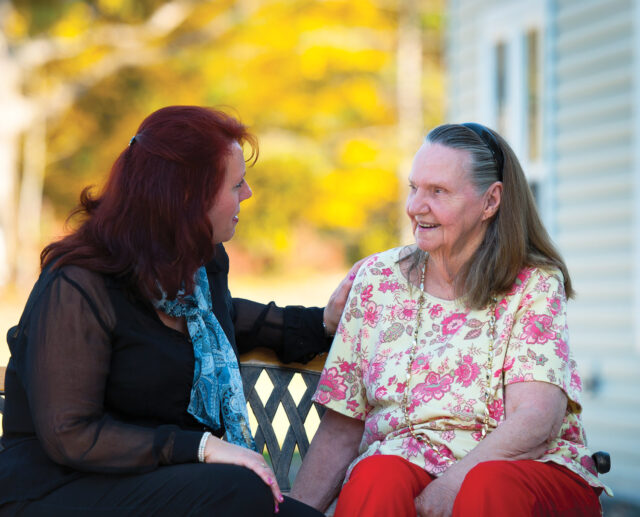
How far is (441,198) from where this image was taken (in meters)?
2.84

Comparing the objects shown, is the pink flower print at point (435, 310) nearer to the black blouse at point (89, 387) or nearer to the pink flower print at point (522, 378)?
the pink flower print at point (522, 378)

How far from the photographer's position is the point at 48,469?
2340 mm

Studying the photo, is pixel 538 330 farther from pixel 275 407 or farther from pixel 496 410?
pixel 275 407

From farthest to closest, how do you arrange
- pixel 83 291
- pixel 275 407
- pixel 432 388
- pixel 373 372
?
pixel 275 407 < pixel 373 372 < pixel 432 388 < pixel 83 291

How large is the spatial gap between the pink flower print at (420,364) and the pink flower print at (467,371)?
3.7 inches

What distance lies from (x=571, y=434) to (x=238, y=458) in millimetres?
1115

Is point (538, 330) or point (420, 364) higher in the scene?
point (538, 330)

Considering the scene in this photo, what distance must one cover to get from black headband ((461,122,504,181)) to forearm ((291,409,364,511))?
0.95 metres

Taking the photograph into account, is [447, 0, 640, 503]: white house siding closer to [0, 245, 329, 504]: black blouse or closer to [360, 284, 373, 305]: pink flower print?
[360, 284, 373, 305]: pink flower print

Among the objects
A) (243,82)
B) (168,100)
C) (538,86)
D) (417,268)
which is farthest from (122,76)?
(417,268)

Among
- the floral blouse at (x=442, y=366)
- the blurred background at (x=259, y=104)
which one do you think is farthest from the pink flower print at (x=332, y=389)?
the blurred background at (x=259, y=104)

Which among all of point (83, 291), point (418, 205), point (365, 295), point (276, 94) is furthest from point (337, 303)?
point (276, 94)

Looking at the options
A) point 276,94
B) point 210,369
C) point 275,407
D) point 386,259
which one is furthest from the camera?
point 276,94

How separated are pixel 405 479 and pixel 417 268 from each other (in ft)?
2.43
